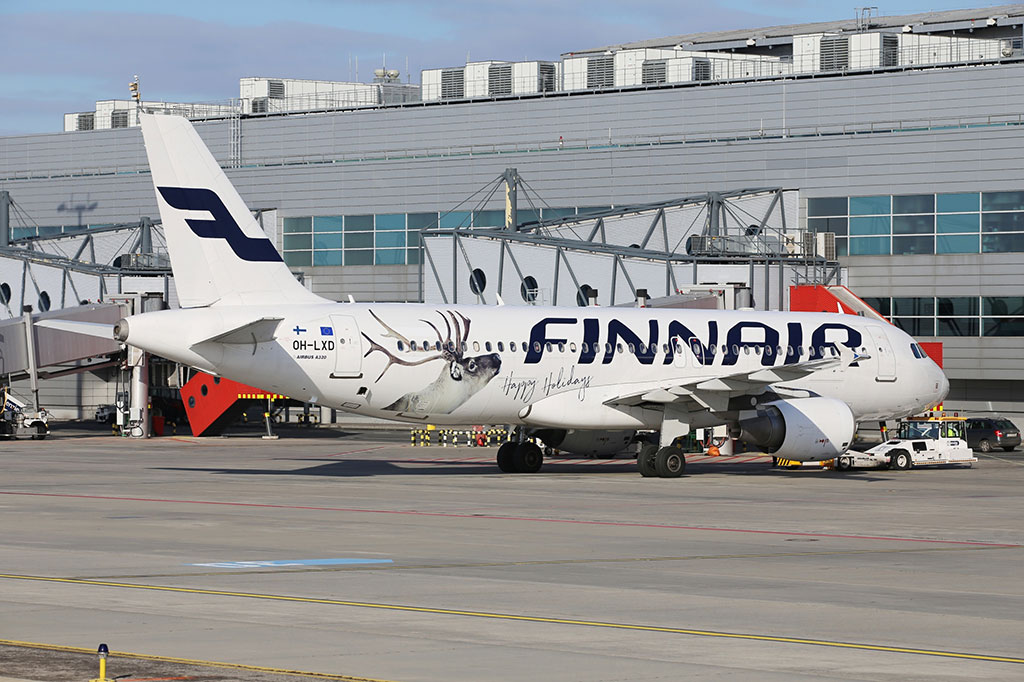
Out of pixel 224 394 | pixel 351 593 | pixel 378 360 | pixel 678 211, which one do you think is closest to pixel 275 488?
pixel 378 360

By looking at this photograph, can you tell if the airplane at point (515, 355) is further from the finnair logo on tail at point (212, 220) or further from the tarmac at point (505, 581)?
the tarmac at point (505, 581)

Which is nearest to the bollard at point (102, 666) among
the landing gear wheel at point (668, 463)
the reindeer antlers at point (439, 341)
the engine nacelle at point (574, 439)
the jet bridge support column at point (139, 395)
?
the reindeer antlers at point (439, 341)

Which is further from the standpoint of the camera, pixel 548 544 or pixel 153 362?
pixel 153 362

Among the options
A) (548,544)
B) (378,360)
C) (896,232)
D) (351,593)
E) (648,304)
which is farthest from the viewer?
(896,232)

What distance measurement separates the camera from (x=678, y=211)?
2778 inches

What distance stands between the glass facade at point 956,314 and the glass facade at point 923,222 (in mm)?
2293

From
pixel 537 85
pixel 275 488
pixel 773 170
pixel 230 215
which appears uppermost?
pixel 537 85

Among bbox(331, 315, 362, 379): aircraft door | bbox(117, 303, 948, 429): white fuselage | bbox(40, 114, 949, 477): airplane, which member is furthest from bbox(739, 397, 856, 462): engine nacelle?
bbox(331, 315, 362, 379): aircraft door

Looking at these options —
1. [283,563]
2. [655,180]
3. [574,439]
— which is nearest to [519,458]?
[574,439]

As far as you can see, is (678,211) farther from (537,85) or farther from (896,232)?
(537,85)

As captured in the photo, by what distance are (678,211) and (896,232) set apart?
34.6 feet

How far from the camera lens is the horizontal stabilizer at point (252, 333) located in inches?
1320

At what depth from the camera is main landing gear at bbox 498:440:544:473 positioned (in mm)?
40625

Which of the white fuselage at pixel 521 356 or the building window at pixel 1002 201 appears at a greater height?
the building window at pixel 1002 201
